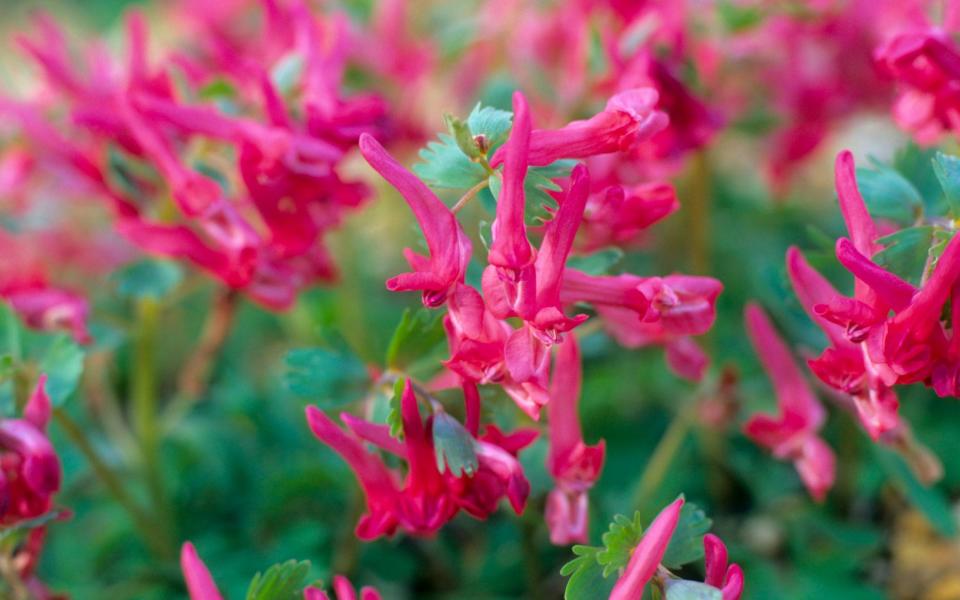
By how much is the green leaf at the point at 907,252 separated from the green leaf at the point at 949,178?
31mm

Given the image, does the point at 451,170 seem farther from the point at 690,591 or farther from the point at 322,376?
the point at 690,591

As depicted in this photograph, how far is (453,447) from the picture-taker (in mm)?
983

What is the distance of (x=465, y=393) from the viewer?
1017 mm

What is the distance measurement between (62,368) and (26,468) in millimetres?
196

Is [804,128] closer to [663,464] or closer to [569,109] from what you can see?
[569,109]

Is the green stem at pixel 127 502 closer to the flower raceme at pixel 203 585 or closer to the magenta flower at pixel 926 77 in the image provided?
the flower raceme at pixel 203 585

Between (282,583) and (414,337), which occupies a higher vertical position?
(414,337)

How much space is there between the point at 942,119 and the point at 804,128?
71 centimetres

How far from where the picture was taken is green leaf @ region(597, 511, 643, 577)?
93 centimetres

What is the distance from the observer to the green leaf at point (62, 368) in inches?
46.9

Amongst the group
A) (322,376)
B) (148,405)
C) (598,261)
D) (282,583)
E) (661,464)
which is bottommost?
(661,464)

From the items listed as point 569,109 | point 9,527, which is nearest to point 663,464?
point 569,109

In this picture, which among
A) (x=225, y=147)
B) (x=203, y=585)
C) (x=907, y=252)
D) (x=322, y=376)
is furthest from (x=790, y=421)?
(x=225, y=147)

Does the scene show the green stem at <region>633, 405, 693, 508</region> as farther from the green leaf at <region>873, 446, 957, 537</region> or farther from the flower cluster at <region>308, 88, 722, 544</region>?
the flower cluster at <region>308, 88, 722, 544</region>
